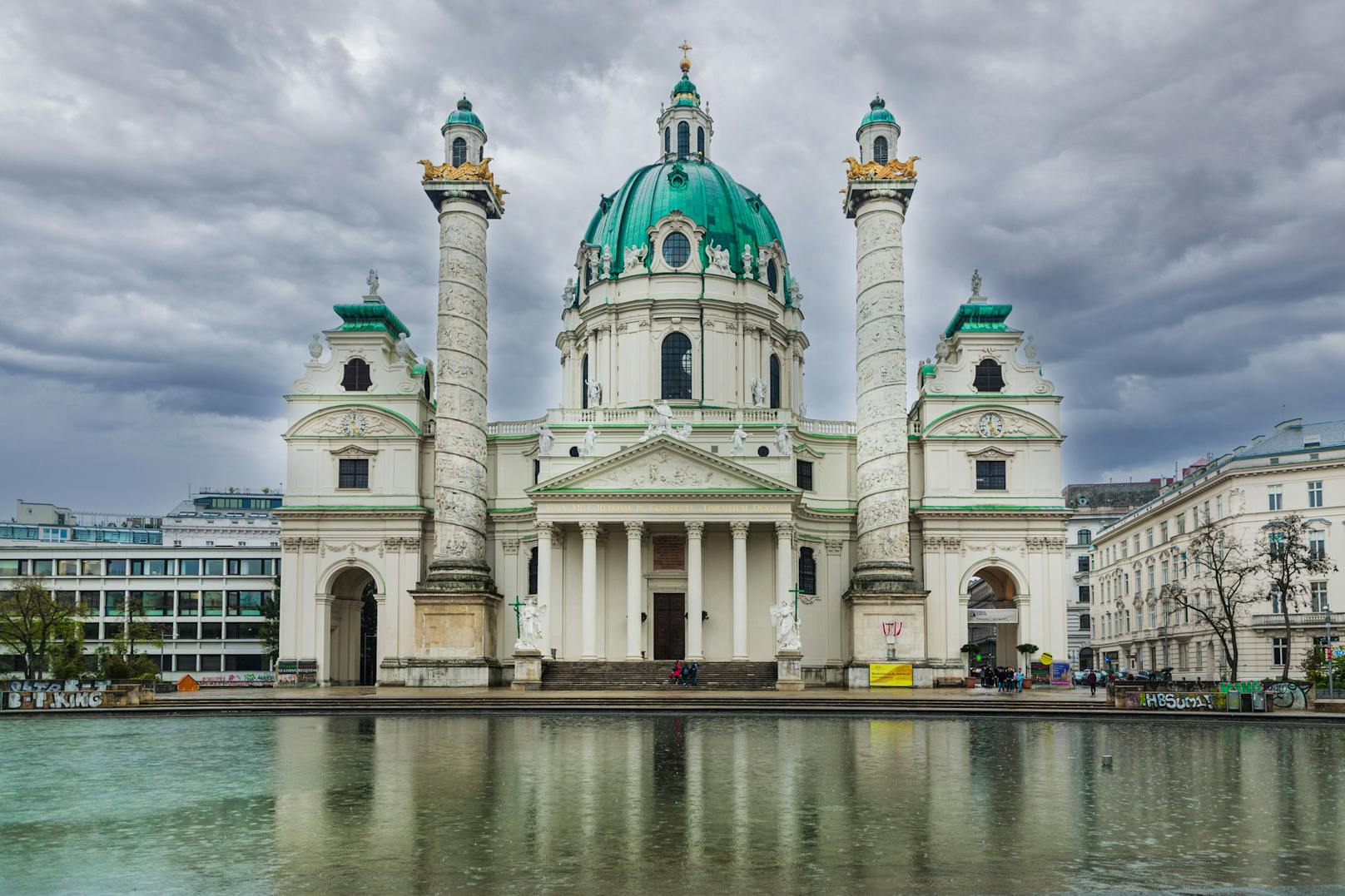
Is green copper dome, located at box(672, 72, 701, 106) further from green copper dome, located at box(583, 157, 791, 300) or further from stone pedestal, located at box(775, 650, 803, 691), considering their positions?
stone pedestal, located at box(775, 650, 803, 691)

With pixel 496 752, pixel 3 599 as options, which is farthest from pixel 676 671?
pixel 3 599

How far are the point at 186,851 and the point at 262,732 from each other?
63.3 feet

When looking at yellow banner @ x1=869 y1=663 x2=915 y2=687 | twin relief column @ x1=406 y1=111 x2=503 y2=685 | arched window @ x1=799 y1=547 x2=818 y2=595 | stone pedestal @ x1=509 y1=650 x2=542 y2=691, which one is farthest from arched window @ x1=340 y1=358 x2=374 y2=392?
yellow banner @ x1=869 y1=663 x2=915 y2=687

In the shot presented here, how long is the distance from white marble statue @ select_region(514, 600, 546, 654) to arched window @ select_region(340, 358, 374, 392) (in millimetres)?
19071

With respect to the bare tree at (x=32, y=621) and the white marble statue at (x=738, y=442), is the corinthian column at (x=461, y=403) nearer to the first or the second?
the white marble statue at (x=738, y=442)

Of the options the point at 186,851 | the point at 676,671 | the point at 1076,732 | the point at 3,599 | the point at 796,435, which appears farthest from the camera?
the point at 3,599

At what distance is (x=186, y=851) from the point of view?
509 inches

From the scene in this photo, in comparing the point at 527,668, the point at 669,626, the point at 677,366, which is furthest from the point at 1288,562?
the point at 527,668

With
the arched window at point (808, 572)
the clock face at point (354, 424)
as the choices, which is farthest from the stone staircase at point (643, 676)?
the clock face at point (354, 424)

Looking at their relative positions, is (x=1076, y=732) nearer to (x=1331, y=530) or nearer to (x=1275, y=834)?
(x=1275, y=834)

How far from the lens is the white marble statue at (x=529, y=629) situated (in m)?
51.5

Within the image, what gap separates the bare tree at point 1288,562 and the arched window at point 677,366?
30357mm

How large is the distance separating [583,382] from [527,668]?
954 inches

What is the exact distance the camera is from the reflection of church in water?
5647 centimetres
